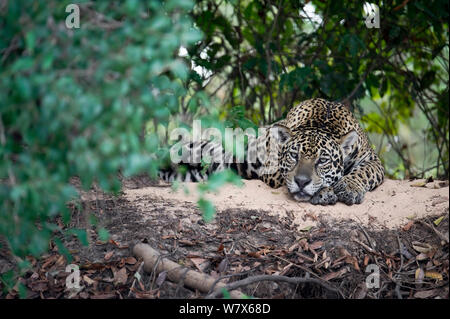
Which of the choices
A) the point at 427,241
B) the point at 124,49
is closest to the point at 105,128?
the point at 124,49

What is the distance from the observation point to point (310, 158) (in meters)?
6.23

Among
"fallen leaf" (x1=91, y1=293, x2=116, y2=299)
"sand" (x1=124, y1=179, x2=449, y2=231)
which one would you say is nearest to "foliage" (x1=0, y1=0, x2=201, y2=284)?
"fallen leaf" (x1=91, y1=293, x2=116, y2=299)

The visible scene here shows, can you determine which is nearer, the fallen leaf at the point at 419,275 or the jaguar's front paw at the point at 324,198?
the fallen leaf at the point at 419,275

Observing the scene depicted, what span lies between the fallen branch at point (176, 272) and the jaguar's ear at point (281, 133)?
2.63m

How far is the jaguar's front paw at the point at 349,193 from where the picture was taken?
6062 mm

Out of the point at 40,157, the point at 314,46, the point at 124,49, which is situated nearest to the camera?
the point at 124,49

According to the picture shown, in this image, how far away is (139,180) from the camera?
7312 millimetres

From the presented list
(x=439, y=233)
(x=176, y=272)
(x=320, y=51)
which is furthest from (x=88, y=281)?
(x=320, y=51)

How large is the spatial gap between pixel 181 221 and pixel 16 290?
69.9 inches

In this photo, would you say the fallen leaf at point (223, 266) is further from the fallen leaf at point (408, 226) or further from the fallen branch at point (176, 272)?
the fallen leaf at point (408, 226)

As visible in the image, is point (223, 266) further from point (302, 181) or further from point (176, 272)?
point (302, 181)

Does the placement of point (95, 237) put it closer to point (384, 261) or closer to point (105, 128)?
point (105, 128)

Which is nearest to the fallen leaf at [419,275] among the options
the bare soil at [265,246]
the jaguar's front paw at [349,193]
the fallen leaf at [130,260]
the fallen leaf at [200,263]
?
the bare soil at [265,246]

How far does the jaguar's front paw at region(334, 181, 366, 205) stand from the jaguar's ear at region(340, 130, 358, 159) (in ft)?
2.08
